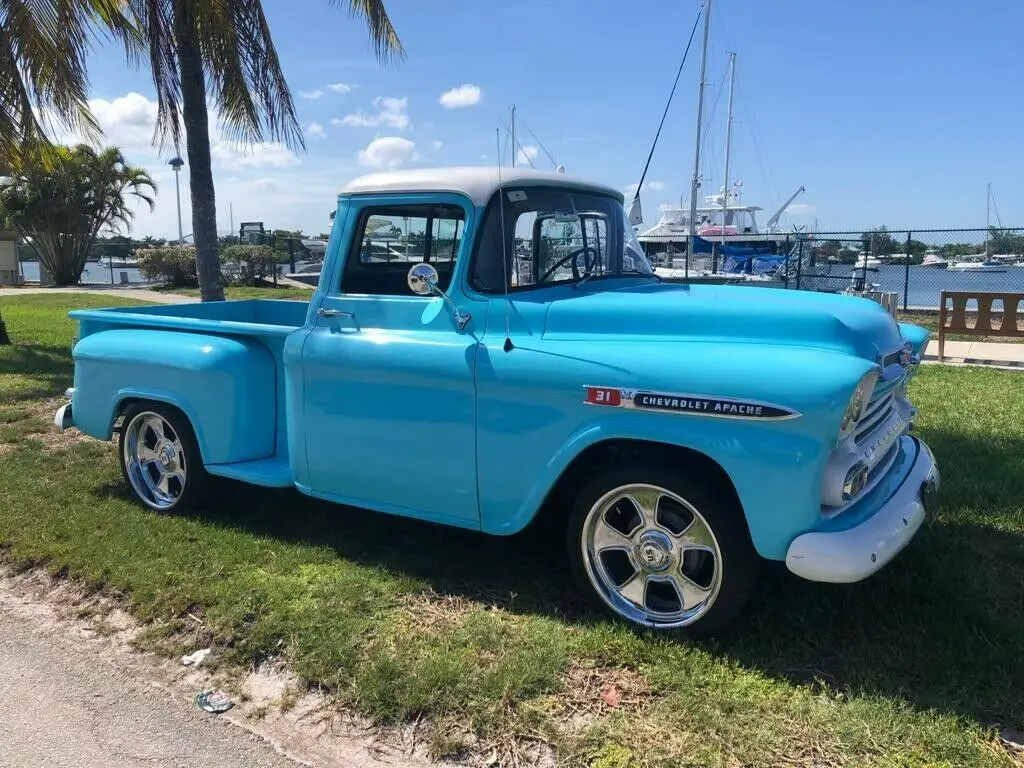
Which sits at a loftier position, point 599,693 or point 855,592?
point 855,592

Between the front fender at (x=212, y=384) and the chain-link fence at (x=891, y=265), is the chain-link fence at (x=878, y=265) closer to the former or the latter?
the chain-link fence at (x=891, y=265)

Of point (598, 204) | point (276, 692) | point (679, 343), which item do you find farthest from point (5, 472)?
point (679, 343)

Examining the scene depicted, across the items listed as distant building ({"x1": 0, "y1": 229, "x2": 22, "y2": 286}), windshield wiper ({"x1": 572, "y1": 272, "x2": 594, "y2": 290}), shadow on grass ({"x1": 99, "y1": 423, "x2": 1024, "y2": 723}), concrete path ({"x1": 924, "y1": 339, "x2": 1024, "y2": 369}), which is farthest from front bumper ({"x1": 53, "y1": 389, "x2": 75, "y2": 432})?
distant building ({"x1": 0, "y1": 229, "x2": 22, "y2": 286})

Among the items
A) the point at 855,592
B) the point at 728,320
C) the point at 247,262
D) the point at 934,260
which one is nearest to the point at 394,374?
the point at 728,320

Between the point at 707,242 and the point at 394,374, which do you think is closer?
the point at 394,374

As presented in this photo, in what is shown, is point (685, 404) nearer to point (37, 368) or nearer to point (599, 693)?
point (599, 693)

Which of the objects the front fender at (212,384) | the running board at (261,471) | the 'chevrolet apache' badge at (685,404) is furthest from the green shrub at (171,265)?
the 'chevrolet apache' badge at (685,404)

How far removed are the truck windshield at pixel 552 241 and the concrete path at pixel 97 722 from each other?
6.92 feet

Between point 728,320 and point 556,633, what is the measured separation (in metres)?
1.48

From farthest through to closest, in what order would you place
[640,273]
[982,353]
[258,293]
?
[258,293] < [982,353] < [640,273]

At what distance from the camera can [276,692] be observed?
3230 millimetres

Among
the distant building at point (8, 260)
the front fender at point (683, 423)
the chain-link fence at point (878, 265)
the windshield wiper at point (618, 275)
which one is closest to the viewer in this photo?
the front fender at point (683, 423)

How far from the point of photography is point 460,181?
156 inches

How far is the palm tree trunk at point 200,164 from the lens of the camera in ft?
29.0
